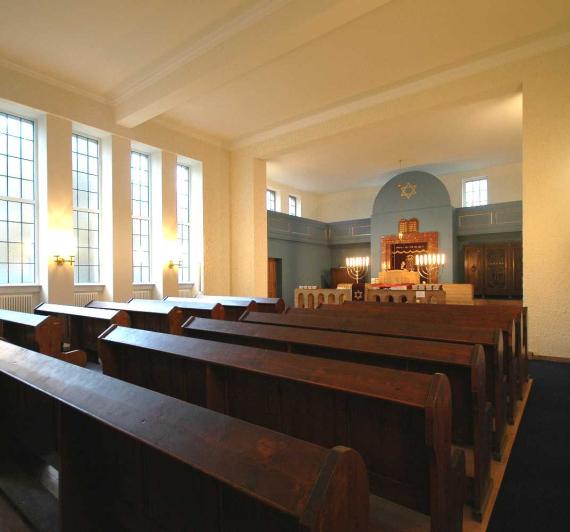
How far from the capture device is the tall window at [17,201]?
5.70 metres

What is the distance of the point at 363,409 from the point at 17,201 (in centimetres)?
641

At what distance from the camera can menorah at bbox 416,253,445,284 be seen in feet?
32.6

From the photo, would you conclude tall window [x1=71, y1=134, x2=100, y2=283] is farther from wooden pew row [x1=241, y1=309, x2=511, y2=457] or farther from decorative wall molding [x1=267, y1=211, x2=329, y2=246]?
wooden pew row [x1=241, y1=309, x2=511, y2=457]

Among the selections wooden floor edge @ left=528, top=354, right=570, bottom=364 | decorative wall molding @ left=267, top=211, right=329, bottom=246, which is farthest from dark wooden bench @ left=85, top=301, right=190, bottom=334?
decorative wall molding @ left=267, top=211, right=329, bottom=246

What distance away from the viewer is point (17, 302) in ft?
18.4

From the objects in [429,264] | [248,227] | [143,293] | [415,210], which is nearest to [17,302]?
[143,293]

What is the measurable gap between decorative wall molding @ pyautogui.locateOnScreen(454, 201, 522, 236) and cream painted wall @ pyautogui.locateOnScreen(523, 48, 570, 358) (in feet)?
17.9

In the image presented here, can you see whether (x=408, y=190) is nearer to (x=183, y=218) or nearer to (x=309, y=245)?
(x=309, y=245)

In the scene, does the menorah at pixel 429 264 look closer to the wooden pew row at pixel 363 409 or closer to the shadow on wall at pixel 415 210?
the shadow on wall at pixel 415 210

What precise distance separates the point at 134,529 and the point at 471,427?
1503mm

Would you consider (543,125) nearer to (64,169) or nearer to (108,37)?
(108,37)

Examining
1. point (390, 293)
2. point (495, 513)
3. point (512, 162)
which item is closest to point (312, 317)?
point (495, 513)

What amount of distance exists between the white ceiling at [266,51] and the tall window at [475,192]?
3667 millimetres

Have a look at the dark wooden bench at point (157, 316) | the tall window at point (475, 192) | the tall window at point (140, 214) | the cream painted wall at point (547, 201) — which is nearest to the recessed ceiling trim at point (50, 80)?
the tall window at point (140, 214)
